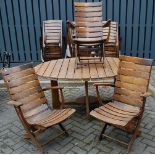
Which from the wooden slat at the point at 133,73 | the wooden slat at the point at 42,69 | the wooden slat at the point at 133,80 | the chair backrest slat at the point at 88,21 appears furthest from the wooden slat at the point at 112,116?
the chair backrest slat at the point at 88,21

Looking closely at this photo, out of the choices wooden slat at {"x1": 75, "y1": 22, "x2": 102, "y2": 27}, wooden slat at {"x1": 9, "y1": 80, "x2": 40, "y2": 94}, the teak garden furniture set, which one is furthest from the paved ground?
wooden slat at {"x1": 75, "y1": 22, "x2": 102, "y2": 27}

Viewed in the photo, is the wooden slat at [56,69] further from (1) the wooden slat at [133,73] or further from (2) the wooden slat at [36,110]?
(1) the wooden slat at [133,73]

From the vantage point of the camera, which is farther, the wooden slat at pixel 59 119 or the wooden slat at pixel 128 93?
the wooden slat at pixel 128 93

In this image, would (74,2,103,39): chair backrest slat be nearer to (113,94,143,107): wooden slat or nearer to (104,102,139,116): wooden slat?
(113,94,143,107): wooden slat

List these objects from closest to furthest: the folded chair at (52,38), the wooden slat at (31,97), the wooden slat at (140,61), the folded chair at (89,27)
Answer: the wooden slat at (140,61)
the wooden slat at (31,97)
the folded chair at (89,27)
the folded chair at (52,38)

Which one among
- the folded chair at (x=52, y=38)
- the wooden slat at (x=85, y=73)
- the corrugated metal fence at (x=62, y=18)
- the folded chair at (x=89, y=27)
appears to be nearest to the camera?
the wooden slat at (x=85, y=73)

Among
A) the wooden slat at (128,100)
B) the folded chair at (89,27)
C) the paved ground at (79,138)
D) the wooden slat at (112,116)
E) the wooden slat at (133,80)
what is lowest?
the paved ground at (79,138)

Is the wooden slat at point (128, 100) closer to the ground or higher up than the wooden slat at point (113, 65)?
closer to the ground

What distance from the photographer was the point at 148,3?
6938mm

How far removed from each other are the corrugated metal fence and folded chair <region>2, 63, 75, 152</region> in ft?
11.0

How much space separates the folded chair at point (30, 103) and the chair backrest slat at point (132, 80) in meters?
0.86

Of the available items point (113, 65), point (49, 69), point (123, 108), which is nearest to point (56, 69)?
point (49, 69)

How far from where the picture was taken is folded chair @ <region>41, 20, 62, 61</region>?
Result: 7.19m

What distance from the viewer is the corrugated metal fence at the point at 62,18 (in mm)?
7039
